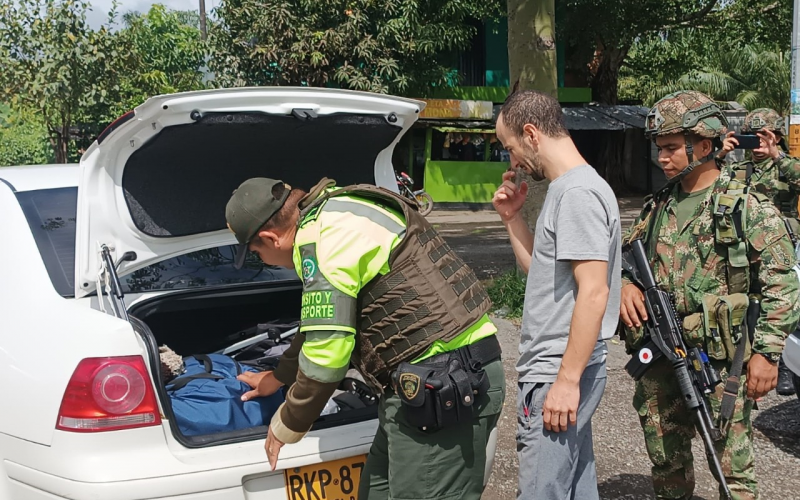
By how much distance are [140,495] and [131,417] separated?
238 mm

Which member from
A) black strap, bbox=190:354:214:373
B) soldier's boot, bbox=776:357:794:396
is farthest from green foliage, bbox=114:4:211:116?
soldier's boot, bbox=776:357:794:396

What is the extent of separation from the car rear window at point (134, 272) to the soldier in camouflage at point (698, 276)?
167cm

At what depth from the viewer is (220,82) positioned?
1501 cm

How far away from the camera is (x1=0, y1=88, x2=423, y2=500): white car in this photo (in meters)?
2.39

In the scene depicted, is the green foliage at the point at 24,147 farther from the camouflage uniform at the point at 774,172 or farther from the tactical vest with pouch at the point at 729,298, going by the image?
the tactical vest with pouch at the point at 729,298

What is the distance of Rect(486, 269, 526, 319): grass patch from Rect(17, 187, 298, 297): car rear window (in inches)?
155

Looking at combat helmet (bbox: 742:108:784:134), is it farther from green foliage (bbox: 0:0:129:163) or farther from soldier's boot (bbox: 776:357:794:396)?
green foliage (bbox: 0:0:129:163)

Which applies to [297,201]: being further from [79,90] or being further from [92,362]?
[79,90]

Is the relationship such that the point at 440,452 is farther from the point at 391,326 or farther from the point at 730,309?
the point at 730,309

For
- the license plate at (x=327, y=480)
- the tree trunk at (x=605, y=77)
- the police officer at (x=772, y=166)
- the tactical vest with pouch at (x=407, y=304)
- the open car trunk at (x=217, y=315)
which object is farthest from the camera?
the tree trunk at (x=605, y=77)

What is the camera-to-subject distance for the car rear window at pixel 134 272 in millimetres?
2947

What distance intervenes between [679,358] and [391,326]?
121 cm

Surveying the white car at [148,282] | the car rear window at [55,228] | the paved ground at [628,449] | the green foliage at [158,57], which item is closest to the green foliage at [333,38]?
the green foliage at [158,57]

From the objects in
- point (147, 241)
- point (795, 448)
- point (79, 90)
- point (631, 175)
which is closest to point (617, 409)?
point (795, 448)
